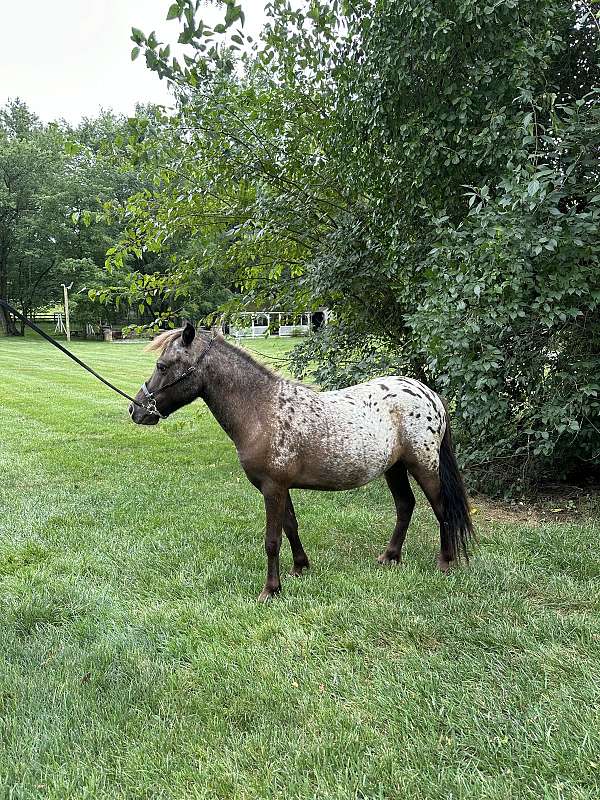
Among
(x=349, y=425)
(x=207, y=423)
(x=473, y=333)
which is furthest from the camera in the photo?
(x=207, y=423)

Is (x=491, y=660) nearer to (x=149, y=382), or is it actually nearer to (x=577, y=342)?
(x=149, y=382)

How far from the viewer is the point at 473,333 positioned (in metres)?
4.53

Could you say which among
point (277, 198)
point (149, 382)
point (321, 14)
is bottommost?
point (149, 382)

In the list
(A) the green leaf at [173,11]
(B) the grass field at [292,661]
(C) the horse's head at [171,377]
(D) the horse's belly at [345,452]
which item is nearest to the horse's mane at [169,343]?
(C) the horse's head at [171,377]

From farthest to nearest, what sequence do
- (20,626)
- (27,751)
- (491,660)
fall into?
(20,626) < (491,660) < (27,751)

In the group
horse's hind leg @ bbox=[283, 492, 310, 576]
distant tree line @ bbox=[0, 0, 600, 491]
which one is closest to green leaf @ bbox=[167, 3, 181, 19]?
distant tree line @ bbox=[0, 0, 600, 491]

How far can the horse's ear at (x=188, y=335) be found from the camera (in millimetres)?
3525

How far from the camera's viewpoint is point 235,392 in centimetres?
367

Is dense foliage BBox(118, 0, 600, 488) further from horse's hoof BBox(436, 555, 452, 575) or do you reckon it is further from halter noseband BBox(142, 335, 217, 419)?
halter noseband BBox(142, 335, 217, 419)

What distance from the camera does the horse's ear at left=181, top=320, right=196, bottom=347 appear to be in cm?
353

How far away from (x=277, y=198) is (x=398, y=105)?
1.60 meters

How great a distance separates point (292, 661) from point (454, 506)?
171 cm

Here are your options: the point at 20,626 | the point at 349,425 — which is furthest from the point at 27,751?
the point at 349,425

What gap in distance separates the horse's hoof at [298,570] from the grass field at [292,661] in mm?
90
